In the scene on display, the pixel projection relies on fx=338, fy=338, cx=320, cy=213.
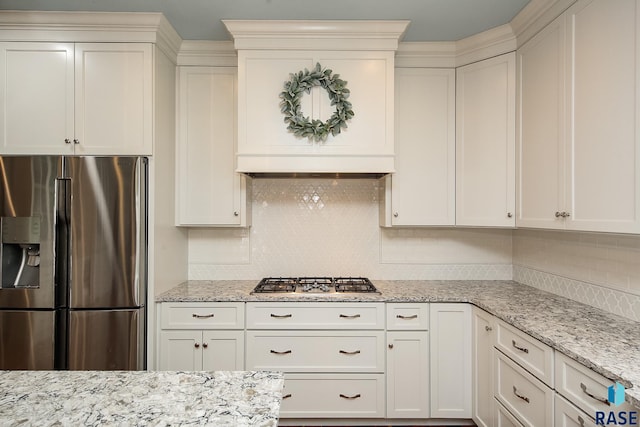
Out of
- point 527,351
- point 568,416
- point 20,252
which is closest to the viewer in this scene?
point 568,416

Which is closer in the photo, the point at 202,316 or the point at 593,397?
the point at 593,397

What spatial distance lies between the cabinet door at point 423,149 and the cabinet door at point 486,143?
7 centimetres

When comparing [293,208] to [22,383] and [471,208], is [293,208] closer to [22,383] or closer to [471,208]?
[471,208]

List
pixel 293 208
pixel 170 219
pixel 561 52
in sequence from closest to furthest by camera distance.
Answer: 1. pixel 561 52
2. pixel 170 219
3. pixel 293 208

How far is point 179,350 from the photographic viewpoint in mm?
2207

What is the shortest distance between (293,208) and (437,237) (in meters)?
1.22

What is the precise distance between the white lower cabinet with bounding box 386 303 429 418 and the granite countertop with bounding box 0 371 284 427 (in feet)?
4.31

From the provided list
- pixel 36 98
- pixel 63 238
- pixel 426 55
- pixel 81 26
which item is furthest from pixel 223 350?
pixel 426 55

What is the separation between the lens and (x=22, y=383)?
101 cm

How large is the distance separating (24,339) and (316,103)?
7.58 ft

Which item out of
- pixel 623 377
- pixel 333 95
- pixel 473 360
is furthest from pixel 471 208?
pixel 623 377

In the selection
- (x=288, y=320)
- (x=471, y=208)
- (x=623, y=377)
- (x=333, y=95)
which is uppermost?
(x=333, y=95)

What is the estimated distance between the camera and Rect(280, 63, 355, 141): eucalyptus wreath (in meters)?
2.25

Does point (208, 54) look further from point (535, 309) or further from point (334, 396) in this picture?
point (535, 309)
